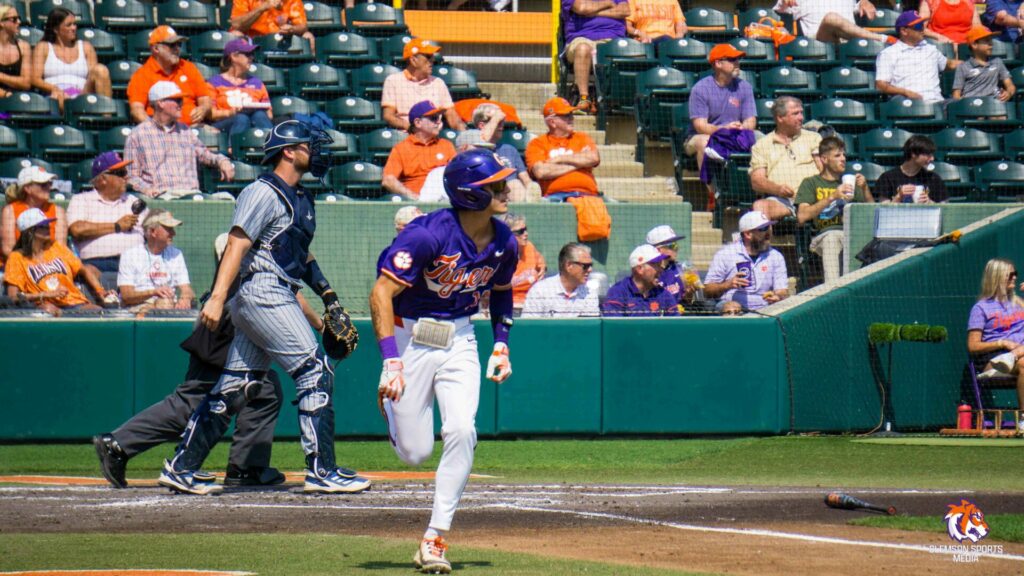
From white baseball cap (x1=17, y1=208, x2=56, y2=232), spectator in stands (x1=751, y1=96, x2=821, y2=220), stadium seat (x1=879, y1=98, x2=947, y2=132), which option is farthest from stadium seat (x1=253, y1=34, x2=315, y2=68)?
stadium seat (x1=879, y1=98, x2=947, y2=132)

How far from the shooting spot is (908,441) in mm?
11469

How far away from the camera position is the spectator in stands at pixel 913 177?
1328cm

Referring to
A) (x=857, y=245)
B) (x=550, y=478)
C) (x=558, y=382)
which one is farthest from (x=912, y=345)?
(x=550, y=478)

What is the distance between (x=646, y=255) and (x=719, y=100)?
3.15 m

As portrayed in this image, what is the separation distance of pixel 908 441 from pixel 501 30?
8856mm

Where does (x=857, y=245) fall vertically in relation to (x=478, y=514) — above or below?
above

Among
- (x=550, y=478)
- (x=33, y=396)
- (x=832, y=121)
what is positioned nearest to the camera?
(x=550, y=478)

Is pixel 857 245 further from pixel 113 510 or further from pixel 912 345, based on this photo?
pixel 113 510

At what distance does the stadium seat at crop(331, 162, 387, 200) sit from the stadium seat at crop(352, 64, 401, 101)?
5.93ft

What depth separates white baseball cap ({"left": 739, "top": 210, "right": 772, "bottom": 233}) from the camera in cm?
1207

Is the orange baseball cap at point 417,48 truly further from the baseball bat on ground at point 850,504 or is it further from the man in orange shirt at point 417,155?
the baseball bat on ground at point 850,504

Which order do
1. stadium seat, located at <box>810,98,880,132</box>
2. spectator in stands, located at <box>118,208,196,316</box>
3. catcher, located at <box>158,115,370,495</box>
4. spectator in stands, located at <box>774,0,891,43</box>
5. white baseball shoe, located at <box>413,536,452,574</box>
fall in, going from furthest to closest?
spectator in stands, located at <box>774,0,891,43</box>, stadium seat, located at <box>810,98,880,132</box>, spectator in stands, located at <box>118,208,196,316</box>, catcher, located at <box>158,115,370,495</box>, white baseball shoe, located at <box>413,536,452,574</box>

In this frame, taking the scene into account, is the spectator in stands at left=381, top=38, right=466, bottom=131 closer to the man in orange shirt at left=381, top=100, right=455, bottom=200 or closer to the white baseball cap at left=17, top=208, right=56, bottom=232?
the man in orange shirt at left=381, top=100, right=455, bottom=200

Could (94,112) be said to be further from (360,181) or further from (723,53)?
(723,53)
